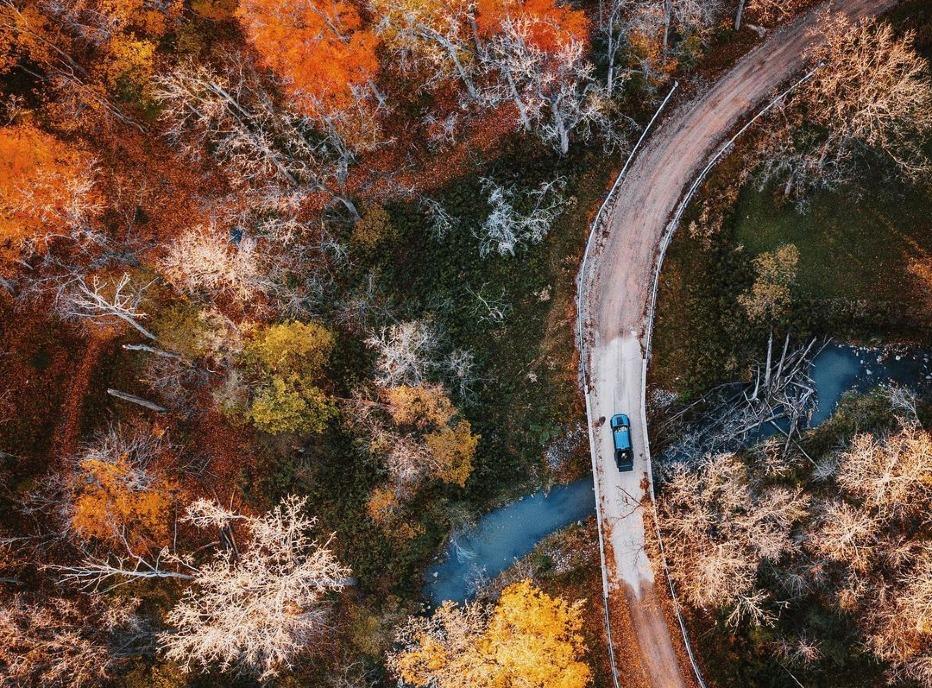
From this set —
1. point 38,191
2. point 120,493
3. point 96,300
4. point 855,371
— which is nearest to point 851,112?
point 855,371

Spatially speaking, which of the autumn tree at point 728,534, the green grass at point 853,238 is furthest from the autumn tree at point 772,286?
the autumn tree at point 728,534

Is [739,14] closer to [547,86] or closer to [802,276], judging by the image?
[547,86]

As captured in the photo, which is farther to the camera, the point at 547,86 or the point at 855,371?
the point at 547,86

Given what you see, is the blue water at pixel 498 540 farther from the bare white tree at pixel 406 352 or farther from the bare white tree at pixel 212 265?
the bare white tree at pixel 212 265

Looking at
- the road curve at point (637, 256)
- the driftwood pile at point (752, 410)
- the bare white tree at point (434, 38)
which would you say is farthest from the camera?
the driftwood pile at point (752, 410)

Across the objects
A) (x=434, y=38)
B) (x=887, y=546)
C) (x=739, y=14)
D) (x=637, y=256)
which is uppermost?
(x=739, y=14)

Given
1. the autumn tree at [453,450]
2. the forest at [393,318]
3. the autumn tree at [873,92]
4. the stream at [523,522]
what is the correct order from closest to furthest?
the autumn tree at [873,92], the forest at [393,318], the autumn tree at [453,450], the stream at [523,522]

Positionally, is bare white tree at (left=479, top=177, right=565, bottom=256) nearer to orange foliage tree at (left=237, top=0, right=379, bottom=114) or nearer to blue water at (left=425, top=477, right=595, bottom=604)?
orange foliage tree at (left=237, top=0, right=379, bottom=114)
